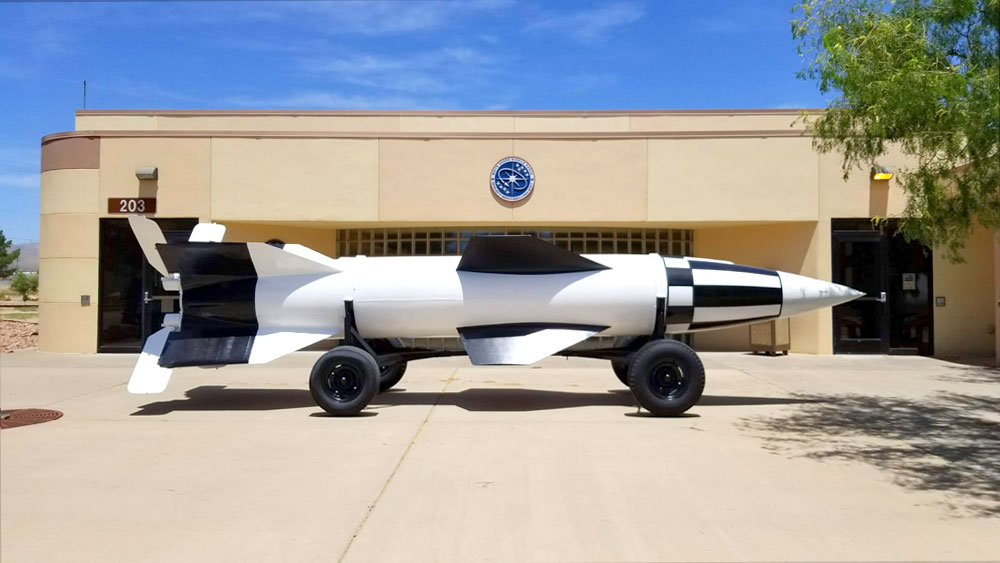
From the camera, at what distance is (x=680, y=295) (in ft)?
31.5

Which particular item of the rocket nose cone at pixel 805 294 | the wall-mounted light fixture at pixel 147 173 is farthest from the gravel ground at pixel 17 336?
the rocket nose cone at pixel 805 294

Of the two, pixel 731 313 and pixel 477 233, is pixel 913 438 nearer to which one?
pixel 731 313

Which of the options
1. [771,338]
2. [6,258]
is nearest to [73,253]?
[771,338]

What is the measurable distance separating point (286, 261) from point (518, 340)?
309 cm

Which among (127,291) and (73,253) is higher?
(73,253)

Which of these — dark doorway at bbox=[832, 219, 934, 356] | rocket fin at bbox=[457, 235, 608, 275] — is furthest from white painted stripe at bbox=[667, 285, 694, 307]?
dark doorway at bbox=[832, 219, 934, 356]

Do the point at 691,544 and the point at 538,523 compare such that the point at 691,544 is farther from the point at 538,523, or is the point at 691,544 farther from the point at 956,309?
the point at 956,309

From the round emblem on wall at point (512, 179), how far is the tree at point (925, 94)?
7.65 meters

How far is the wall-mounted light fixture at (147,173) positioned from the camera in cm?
1562

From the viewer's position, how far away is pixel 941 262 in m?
15.7

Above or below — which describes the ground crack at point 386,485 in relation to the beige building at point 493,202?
below

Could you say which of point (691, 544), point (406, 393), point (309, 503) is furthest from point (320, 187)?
point (691, 544)

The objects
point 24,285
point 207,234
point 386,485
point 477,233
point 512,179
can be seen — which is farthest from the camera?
point 24,285

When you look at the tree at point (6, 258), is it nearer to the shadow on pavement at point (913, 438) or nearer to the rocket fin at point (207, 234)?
the rocket fin at point (207, 234)
